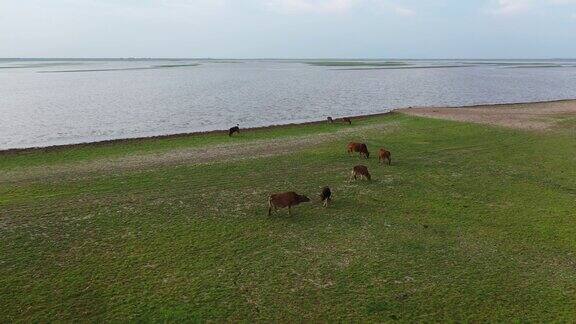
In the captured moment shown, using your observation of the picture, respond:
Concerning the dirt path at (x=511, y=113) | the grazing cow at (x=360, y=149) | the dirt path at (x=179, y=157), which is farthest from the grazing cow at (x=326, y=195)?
the dirt path at (x=511, y=113)

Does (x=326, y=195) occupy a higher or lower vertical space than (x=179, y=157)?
higher

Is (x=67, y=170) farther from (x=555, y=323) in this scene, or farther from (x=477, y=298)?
(x=555, y=323)

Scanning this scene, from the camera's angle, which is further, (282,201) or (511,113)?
(511,113)

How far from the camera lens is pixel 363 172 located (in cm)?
1983

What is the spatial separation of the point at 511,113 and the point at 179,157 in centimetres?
3219

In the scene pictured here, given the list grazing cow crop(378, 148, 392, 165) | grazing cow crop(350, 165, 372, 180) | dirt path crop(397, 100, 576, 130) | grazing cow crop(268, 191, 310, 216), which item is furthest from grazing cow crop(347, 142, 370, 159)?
dirt path crop(397, 100, 576, 130)

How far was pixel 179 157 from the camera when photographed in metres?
25.6

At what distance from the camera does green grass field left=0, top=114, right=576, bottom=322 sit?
34.7ft

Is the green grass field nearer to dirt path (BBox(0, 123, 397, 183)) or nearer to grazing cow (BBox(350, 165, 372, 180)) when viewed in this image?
dirt path (BBox(0, 123, 397, 183))

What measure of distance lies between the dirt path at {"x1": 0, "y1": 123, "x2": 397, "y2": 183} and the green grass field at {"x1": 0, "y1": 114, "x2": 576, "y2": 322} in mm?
255

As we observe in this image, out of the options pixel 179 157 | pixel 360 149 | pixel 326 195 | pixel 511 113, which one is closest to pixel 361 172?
pixel 326 195

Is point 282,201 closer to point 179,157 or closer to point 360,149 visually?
point 360,149

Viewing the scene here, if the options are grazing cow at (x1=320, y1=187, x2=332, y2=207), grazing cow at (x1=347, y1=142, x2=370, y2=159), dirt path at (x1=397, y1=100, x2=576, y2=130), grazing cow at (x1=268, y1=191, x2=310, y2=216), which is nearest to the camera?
grazing cow at (x1=268, y1=191, x2=310, y2=216)

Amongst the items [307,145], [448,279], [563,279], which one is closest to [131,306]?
[448,279]
